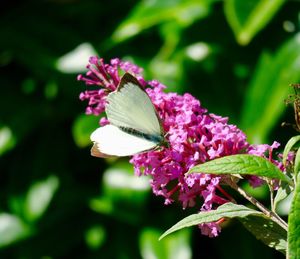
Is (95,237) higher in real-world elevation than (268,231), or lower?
higher

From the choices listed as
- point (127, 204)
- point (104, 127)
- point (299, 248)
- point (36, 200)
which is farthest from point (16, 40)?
point (299, 248)

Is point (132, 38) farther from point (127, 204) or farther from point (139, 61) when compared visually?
point (127, 204)

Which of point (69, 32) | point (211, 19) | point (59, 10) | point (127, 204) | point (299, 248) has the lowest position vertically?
point (299, 248)

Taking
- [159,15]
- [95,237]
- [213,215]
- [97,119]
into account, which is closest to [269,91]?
[159,15]

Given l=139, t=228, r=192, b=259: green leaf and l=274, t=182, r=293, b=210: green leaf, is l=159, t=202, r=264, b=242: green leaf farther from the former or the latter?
l=139, t=228, r=192, b=259: green leaf

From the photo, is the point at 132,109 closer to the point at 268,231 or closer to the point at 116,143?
the point at 116,143

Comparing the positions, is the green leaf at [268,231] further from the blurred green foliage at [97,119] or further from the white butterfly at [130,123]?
the blurred green foliage at [97,119]
